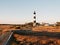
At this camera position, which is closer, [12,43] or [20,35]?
[12,43]

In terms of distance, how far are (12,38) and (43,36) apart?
1.20m

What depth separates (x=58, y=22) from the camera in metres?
34.5

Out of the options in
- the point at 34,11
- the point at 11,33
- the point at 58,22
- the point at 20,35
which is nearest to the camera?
the point at 11,33

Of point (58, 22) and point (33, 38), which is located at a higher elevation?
point (33, 38)

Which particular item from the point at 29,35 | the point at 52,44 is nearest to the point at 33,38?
the point at 29,35

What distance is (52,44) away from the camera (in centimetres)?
663

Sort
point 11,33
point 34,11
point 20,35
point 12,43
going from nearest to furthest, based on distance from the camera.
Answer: point 12,43, point 11,33, point 20,35, point 34,11

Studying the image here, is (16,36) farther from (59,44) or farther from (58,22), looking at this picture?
(58,22)

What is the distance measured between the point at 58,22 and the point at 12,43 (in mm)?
28756

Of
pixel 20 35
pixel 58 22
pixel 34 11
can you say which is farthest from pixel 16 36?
pixel 58 22

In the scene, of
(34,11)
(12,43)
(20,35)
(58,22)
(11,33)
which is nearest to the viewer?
(12,43)

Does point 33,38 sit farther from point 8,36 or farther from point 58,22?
point 58,22

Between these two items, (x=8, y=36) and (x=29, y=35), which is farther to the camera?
(x=29, y=35)

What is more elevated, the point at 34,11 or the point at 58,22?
the point at 34,11
